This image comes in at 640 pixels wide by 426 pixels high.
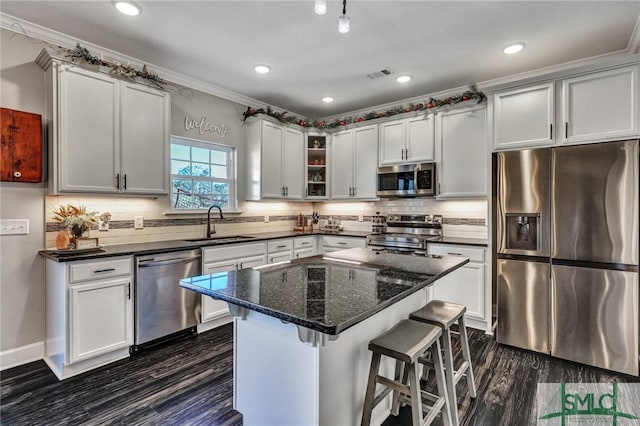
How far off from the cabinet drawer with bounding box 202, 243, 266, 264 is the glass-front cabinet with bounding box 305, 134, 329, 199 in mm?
1385

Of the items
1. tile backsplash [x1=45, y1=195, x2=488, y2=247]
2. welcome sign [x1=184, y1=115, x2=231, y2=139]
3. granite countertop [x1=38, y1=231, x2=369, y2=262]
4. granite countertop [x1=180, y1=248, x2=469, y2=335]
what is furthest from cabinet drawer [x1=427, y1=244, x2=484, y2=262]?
welcome sign [x1=184, y1=115, x2=231, y2=139]

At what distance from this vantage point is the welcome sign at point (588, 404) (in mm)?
2020

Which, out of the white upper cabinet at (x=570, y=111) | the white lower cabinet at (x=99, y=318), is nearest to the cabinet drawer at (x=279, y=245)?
the white lower cabinet at (x=99, y=318)

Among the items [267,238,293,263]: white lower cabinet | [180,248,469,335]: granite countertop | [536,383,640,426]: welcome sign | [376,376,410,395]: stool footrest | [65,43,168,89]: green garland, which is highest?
[65,43,168,89]: green garland

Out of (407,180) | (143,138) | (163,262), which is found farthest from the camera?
(407,180)

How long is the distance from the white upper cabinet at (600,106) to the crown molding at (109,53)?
3.58 metres

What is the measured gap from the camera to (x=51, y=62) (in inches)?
102

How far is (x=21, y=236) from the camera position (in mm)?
2656

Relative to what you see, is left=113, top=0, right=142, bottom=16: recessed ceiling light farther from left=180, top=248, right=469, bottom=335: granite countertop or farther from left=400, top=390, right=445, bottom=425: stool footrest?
left=400, top=390, right=445, bottom=425: stool footrest

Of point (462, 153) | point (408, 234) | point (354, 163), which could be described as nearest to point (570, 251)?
point (462, 153)

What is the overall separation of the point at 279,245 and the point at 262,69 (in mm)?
2091

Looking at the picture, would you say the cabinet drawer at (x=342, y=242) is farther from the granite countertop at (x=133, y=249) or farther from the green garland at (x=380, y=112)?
the green garland at (x=380, y=112)

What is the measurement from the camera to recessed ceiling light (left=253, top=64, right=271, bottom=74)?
11.0ft

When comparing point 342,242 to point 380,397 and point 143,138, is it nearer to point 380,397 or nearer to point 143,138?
point 143,138
